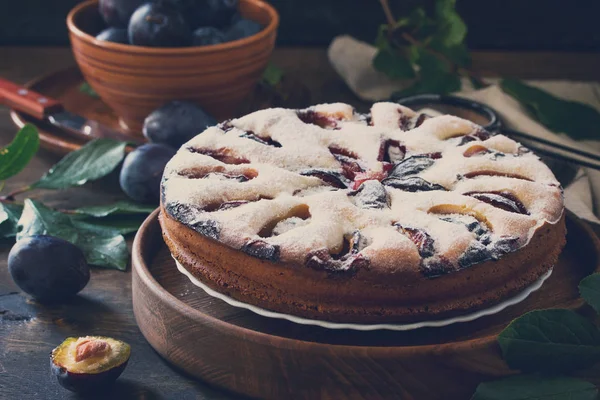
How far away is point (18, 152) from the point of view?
1.50 metres

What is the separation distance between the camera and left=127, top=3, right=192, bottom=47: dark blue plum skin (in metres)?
1.74

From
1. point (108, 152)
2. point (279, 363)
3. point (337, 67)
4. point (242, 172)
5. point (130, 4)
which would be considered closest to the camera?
point (279, 363)

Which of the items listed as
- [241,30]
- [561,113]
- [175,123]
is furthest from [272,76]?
[561,113]

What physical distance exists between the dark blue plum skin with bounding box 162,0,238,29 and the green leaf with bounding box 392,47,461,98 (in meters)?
0.48

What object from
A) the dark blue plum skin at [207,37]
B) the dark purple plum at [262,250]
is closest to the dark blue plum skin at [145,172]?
the dark blue plum skin at [207,37]

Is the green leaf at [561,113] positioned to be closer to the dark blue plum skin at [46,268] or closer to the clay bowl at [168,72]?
the clay bowl at [168,72]

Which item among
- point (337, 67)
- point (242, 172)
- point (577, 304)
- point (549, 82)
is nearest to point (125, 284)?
point (242, 172)

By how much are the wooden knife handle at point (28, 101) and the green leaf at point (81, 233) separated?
1.55 ft

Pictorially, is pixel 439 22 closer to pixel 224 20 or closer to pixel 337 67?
pixel 337 67

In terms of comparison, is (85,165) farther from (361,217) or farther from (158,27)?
(361,217)

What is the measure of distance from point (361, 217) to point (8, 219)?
0.73 m

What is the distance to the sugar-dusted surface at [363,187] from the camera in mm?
1052

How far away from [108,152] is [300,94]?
0.64m

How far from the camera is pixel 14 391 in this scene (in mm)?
1071
